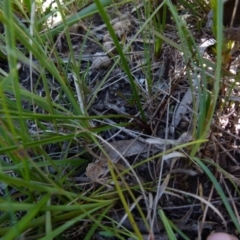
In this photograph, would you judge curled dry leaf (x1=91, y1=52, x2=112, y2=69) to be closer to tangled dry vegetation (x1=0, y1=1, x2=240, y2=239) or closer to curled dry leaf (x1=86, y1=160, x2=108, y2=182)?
tangled dry vegetation (x1=0, y1=1, x2=240, y2=239)

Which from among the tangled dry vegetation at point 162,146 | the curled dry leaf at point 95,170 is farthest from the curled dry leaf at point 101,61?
the curled dry leaf at point 95,170

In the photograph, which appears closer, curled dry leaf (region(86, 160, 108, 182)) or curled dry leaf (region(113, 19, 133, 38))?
curled dry leaf (region(86, 160, 108, 182))

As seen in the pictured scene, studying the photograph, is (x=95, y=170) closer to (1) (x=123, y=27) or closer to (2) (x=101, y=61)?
(2) (x=101, y=61)

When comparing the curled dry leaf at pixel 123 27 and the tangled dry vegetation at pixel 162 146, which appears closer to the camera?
the tangled dry vegetation at pixel 162 146

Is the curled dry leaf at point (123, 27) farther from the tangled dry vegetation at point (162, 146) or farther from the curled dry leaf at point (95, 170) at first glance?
the curled dry leaf at point (95, 170)

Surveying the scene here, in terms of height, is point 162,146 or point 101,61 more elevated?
point 101,61

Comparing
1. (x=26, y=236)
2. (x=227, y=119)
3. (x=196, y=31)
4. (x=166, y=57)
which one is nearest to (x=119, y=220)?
(x=26, y=236)

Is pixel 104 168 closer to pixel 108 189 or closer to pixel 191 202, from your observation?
pixel 108 189

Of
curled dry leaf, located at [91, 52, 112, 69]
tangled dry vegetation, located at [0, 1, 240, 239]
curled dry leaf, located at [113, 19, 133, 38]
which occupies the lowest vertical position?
tangled dry vegetation, located at [0, 1, 240, 239]

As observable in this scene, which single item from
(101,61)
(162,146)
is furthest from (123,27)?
(162,146)

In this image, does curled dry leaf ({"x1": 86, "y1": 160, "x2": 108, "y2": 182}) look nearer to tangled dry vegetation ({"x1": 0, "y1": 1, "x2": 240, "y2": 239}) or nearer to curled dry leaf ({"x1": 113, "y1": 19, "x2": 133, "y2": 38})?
tangled dry vegetation ({"x1": 0, "y1": 1, "x2": 240, "y2": 239})

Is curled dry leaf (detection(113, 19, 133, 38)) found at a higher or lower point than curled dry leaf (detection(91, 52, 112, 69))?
higher

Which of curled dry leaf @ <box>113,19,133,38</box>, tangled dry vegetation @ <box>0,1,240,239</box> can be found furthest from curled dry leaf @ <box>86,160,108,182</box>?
curled dry leaf @ <box>113,19,133,38</box>
